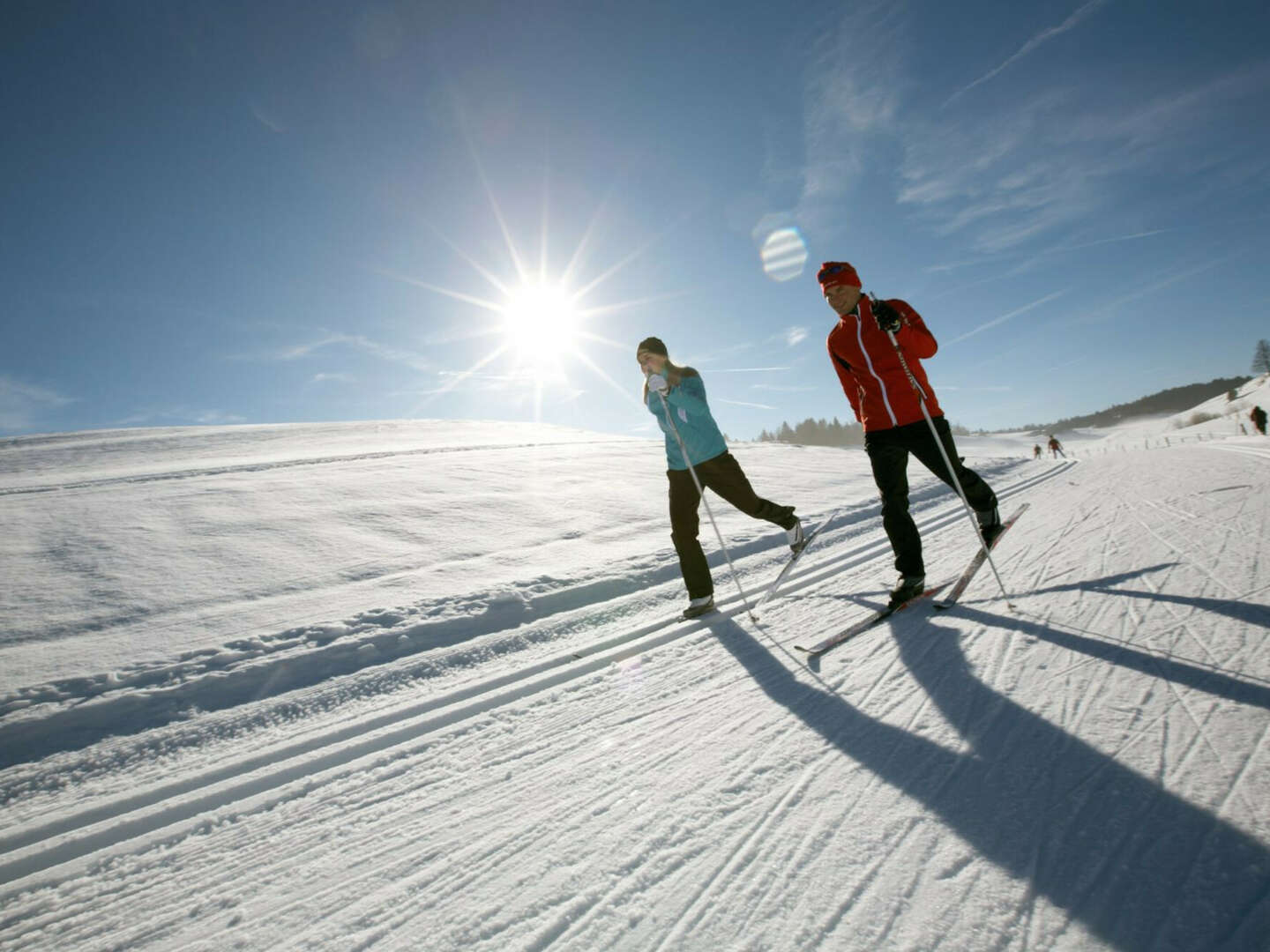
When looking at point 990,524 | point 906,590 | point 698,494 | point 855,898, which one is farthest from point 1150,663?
point 698,494

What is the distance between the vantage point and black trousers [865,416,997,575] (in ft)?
10.5

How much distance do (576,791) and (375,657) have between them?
6.71 ft

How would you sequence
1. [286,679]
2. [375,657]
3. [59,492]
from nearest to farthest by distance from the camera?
1. [286,679]
2. [375,657]
3. [59,492]

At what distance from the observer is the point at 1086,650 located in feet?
6.79

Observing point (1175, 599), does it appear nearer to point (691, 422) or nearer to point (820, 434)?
point (691, 422)

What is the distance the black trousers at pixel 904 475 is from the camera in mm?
3209

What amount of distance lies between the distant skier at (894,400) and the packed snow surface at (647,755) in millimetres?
547

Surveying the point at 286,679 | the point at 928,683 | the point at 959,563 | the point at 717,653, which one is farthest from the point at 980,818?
the point at 286,679

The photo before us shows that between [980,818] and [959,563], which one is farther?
[959,563]

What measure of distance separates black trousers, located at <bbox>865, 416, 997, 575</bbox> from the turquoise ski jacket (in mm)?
1041

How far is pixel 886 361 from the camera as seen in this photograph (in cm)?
327

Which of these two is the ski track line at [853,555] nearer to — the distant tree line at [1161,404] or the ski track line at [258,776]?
the ski track line at [258,776]

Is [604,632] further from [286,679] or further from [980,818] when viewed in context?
[980,818]

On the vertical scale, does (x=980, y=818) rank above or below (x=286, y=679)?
below
